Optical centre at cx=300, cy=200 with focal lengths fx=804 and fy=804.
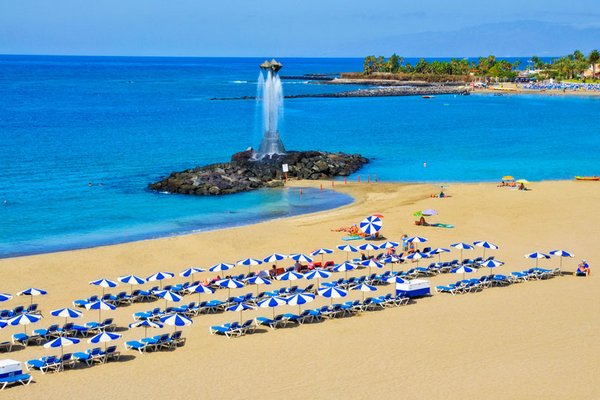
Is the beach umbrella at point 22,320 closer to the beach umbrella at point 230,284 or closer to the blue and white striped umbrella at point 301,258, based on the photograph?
the beach umbrella at point 230,284

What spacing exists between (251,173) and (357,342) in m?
33.5

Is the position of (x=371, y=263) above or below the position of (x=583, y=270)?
above

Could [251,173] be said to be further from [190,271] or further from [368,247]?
[190,271]

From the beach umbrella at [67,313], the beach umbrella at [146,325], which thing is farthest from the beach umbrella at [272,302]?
the beach umbrella at [67,313]

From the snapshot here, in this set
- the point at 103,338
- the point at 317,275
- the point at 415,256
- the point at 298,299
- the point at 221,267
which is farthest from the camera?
the point at 415,256

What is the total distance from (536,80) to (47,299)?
6892 inches

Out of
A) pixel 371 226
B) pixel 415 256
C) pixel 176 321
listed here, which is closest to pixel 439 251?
pixel 415 256

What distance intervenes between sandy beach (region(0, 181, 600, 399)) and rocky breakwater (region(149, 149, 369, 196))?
1443 cm

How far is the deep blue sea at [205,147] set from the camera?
4600 centimetres

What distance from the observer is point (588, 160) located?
69.6 metres

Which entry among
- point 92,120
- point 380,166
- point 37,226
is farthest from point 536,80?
point 37,226

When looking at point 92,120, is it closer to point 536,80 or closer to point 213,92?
point 213,92

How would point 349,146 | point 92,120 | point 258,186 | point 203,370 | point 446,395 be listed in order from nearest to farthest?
point 446,395, point 203,370, point 258,186, point 349,146, point 92,120

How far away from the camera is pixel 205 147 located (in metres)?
78.0
